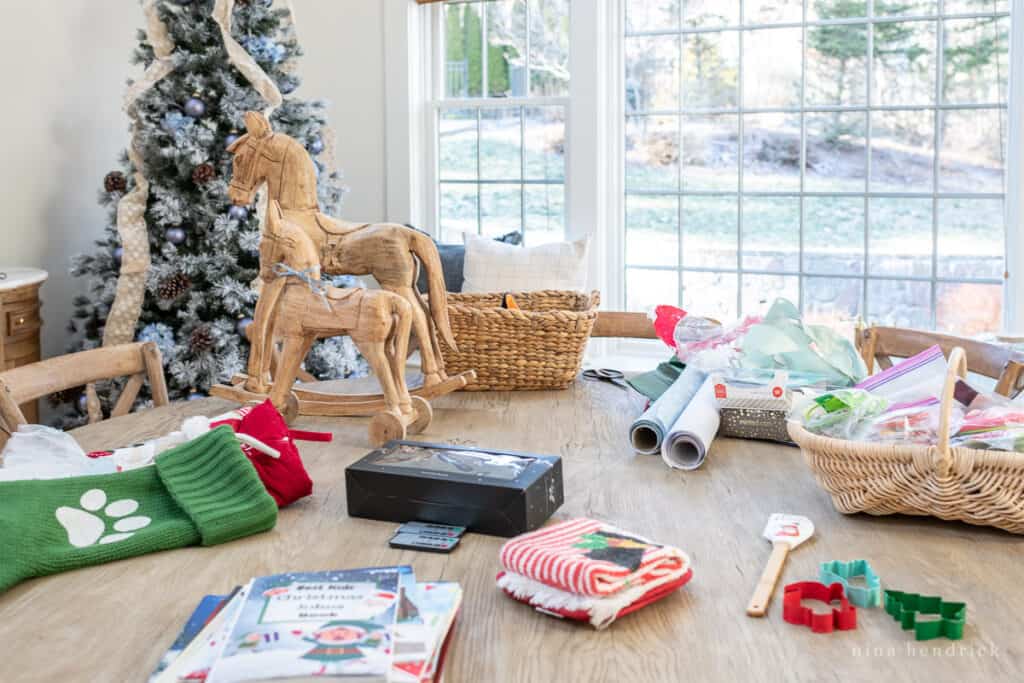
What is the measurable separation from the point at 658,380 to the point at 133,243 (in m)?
2.26

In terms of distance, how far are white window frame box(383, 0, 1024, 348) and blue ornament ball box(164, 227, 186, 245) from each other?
1062 millimetres

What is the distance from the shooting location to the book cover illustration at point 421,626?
0.91 meters

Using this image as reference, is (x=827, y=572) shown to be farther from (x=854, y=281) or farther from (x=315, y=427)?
(x=854, y=281)

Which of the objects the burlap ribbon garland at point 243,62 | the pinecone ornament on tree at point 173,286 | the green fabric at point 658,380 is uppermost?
the burlap ribbon garland at point 243,62

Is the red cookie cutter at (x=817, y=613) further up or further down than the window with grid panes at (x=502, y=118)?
further down

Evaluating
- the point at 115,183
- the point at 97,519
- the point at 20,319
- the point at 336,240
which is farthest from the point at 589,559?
the point at 115,183

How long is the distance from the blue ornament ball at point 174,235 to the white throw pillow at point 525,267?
101 centimetres

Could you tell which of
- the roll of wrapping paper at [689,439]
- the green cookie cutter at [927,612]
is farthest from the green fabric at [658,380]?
the green cookie cutter at [927,612]

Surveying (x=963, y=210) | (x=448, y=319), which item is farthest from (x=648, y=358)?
(x=448, y=319)

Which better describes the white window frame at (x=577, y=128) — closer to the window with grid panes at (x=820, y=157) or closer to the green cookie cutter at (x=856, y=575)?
the window with grid panes at (x=820, y=157)

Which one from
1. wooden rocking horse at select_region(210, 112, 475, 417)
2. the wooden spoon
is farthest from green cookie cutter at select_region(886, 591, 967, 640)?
wooden rocking horse at select_region(210, 112, 475, 417)

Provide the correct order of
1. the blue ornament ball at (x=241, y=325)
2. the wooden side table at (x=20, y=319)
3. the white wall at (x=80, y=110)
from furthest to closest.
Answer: the white wall at (x=80, y=110) < the blue ornament ball at (x=241, y=325) < the wooden side table at (x=20, y=319)

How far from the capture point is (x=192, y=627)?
1042mm

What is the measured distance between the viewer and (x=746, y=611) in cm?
109
